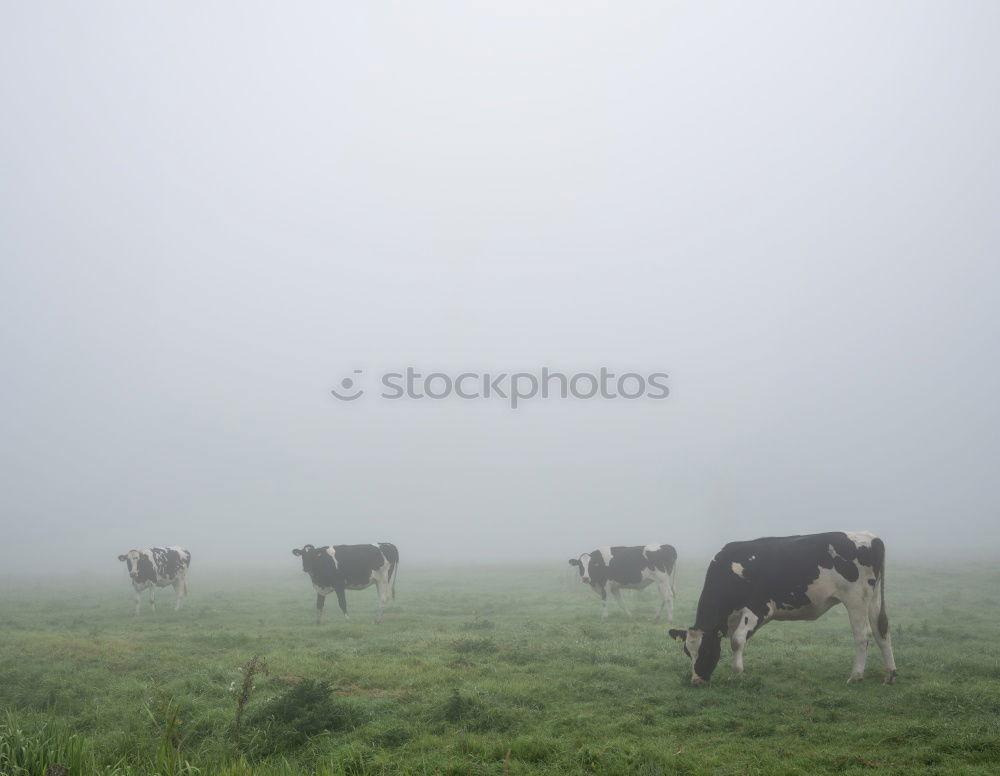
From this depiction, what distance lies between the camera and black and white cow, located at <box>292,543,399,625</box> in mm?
26156

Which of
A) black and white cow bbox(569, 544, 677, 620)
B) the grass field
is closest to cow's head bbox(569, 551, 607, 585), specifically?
black and white cow bbox(569, 544, 677, 620)

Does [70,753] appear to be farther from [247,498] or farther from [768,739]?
[247,498]

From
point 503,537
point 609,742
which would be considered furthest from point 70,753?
point 503,537

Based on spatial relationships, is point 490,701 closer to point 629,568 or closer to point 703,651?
point 703,651

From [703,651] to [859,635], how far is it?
295 cm

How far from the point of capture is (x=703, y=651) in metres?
13.0

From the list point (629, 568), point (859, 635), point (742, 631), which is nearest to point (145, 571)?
point (629, 568)

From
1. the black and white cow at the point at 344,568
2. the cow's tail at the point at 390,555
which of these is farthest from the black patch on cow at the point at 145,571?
the cow's tail at the point at 390,555

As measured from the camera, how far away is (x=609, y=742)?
9531mm

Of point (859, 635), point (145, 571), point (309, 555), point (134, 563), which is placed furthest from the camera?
point (134, 563)

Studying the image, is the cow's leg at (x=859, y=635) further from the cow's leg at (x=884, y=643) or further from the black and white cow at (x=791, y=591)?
the cow's leg at (x=884, y=643)

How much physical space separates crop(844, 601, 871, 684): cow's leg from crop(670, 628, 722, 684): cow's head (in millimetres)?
2452

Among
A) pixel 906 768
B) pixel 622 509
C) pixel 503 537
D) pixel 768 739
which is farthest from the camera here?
pixel 622 509

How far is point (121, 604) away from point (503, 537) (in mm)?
89261
